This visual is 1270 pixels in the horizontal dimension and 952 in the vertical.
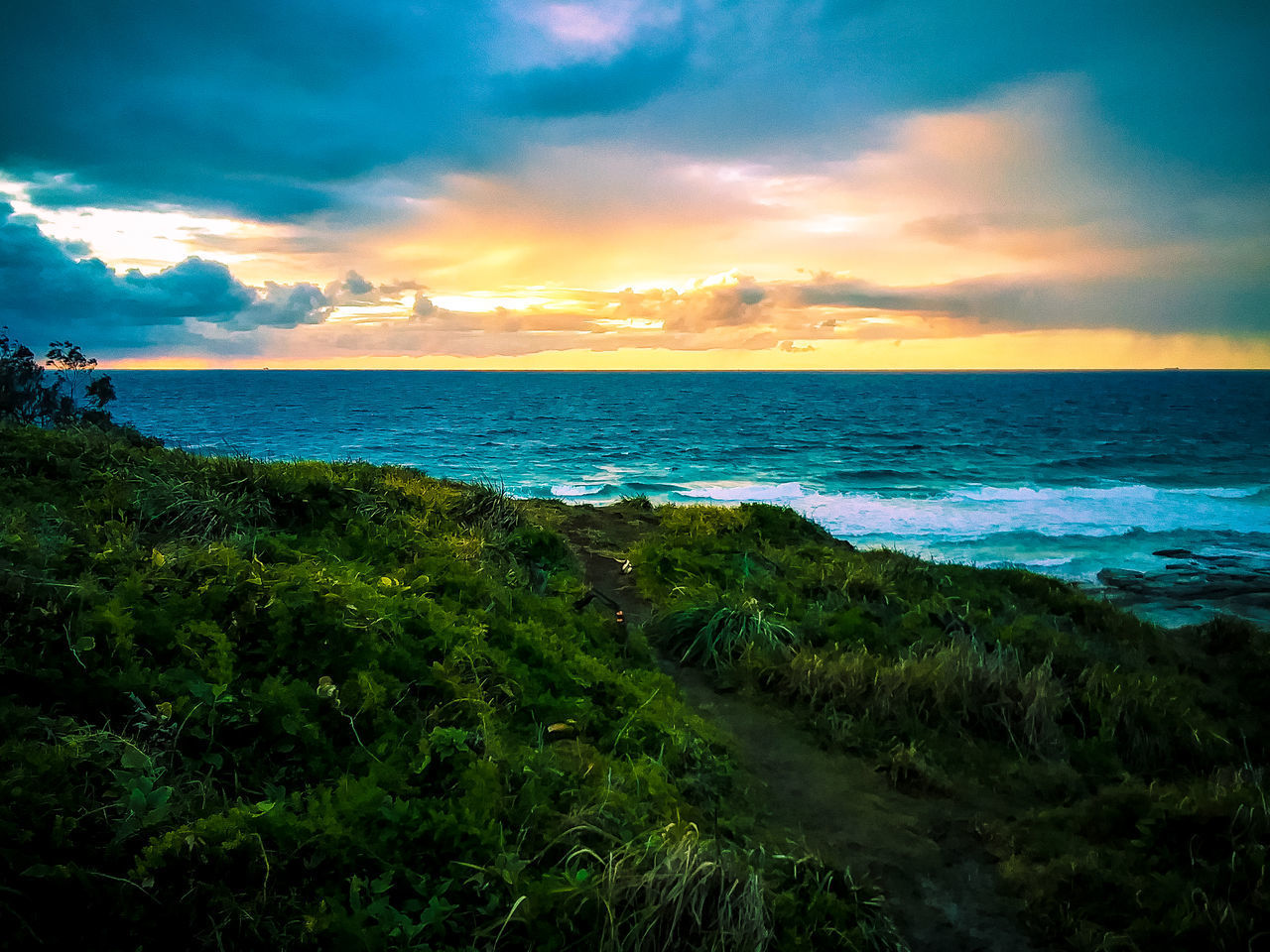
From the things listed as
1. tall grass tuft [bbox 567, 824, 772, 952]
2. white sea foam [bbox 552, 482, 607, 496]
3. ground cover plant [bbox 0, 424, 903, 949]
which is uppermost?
ground cover plant [bbox 0, 424, 903, 949]

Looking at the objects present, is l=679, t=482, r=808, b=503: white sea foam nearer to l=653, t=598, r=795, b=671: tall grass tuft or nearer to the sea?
the sea

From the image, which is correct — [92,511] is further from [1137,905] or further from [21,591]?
[1137,905]

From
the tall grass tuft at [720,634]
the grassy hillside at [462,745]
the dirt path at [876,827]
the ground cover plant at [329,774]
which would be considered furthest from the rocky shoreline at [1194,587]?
the ground cover plant at [329,774]

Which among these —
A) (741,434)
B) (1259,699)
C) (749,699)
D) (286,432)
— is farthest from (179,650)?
(286,432)

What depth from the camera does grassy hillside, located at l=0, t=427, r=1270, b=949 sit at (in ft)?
8.83

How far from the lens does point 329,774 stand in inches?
133

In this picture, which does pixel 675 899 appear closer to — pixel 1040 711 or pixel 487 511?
pixel 1040 711

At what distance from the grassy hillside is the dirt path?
0.52 feet

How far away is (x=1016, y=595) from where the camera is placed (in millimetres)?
10375

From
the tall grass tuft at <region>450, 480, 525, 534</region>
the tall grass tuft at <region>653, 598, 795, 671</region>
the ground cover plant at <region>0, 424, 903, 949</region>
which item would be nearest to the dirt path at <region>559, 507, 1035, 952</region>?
the ground cover plant at <region>0, 424, 903, 949</region>

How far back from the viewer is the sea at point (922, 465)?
19922 millimetres

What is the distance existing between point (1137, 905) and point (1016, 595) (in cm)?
745

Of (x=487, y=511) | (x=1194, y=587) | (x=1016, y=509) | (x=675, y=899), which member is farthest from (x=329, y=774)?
(x=1016, y=509)

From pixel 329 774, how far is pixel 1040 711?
18.3 ft
